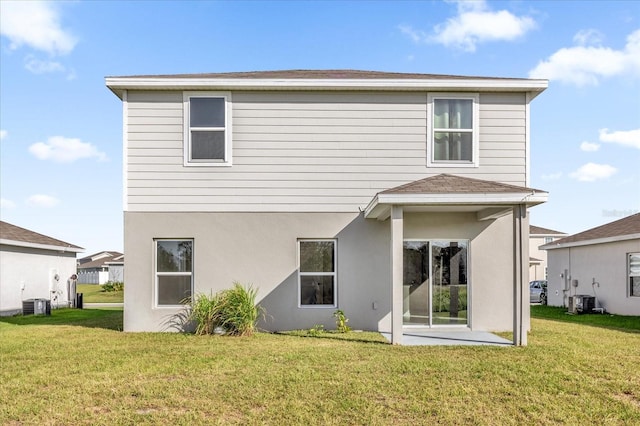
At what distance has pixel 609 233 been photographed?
60.8 ft

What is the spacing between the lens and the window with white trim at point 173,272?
11.9 m

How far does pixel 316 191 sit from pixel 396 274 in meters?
3.30

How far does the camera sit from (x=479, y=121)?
39.4 feet

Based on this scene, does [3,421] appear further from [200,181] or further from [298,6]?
[298,6]

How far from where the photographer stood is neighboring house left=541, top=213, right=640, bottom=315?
17016 mm

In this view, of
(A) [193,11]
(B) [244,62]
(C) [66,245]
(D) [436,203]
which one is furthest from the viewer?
(C) [66,245]

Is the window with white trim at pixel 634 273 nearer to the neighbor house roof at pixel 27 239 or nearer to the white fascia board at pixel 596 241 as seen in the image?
the white fascia board at pixel 596 241

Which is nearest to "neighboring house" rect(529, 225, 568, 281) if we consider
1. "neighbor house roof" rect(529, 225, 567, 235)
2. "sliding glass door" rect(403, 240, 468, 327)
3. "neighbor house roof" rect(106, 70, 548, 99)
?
"neighbor house roof" rect(529, 225, 567, 235)

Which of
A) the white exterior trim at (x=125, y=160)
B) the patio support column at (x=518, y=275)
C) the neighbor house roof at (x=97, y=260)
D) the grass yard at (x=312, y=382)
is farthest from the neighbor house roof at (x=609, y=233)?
the neighbor house roof at (x=97, y=260)

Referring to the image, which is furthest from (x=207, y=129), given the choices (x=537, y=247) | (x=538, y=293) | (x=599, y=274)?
(x=537, y=247)

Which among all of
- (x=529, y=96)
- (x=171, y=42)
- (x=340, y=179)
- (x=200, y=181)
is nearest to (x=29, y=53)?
(x=171, y=42)

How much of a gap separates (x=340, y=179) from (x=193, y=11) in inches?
289

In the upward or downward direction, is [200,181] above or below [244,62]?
below

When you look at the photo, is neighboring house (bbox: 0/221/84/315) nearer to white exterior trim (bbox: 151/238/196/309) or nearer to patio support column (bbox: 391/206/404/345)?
white exterior trim (bbox: 151/238/196/309)
